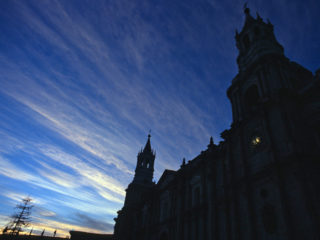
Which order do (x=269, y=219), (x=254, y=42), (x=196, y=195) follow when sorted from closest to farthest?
(x=269, y=219) → (x=254, y=42) → (x=196, y=195)

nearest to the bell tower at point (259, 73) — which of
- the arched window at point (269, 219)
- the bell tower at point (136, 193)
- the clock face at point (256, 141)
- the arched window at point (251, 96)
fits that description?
the arched window at point (251, 96)

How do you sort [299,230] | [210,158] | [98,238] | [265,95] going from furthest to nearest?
[98,238] < [210,158] < [265,95] < [299,230]

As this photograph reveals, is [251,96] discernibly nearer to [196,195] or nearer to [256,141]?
[256,141]

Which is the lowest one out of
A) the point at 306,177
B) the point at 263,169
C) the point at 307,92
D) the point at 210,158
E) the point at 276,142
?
the point at 306,177

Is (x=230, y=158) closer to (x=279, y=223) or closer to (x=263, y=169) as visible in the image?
(x=263, y=169)

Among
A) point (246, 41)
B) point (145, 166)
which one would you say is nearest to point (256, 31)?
point (246, 41)

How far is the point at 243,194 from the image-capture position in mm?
15320

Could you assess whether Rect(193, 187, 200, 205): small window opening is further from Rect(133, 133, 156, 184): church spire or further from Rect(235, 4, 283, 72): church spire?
Rect(133, 133, 156, 184): church spire

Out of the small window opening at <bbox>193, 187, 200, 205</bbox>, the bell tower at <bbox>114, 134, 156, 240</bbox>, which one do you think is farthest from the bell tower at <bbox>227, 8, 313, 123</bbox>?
the bell tower at <bbox>114, 134, 156, 240</bbox>

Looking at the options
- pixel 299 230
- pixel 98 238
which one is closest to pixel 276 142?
pixel 299 230

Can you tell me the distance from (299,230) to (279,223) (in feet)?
3.94

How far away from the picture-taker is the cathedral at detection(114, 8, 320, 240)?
40.0 feet

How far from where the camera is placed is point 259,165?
A: 1520 cm

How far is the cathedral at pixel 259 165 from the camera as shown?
12.2m
